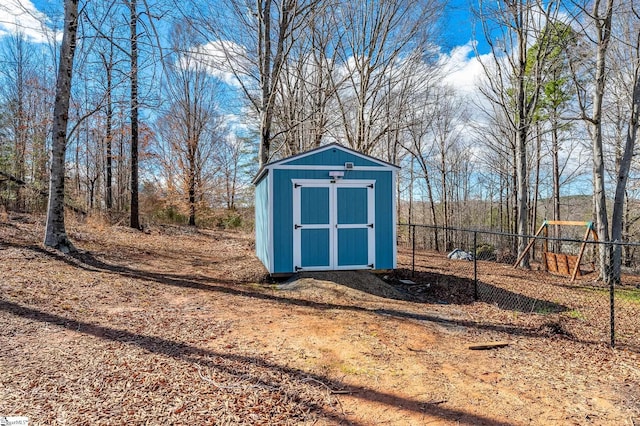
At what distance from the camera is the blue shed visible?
6.47 m

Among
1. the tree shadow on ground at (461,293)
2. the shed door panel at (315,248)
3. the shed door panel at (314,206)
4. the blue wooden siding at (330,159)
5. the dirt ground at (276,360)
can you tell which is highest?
the blue wooden siding at (330,159)

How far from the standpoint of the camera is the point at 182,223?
1780cm

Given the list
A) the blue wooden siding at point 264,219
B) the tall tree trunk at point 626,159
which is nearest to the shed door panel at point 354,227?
the blue wooden siding at point 264,219

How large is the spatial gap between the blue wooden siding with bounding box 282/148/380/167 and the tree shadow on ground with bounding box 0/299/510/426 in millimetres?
4055

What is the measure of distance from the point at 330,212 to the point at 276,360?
3.97m

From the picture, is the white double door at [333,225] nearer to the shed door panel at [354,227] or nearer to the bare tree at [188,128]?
the shed door panel at [354,227]

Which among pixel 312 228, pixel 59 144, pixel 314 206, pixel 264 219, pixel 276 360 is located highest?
pixel 59 144

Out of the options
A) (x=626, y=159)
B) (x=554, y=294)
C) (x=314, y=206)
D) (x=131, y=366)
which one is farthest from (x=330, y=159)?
(x=626, y=159)

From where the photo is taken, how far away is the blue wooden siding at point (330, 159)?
21.5ft

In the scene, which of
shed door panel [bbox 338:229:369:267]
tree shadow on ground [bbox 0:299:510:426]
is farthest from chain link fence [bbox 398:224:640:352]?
tree shadow on ground [bbox 0:299:510:426]

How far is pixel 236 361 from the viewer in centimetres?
288

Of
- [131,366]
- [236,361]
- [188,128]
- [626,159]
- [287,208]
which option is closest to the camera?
[131,366]

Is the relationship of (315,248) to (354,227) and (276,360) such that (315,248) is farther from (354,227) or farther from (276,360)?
(276,360)

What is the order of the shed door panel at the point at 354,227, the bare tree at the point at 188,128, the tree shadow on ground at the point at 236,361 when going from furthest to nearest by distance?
the bare tree at the point at 188,128
the shed door panel at the point at 354,227
the tree shadow on ground at the point at 236,361
